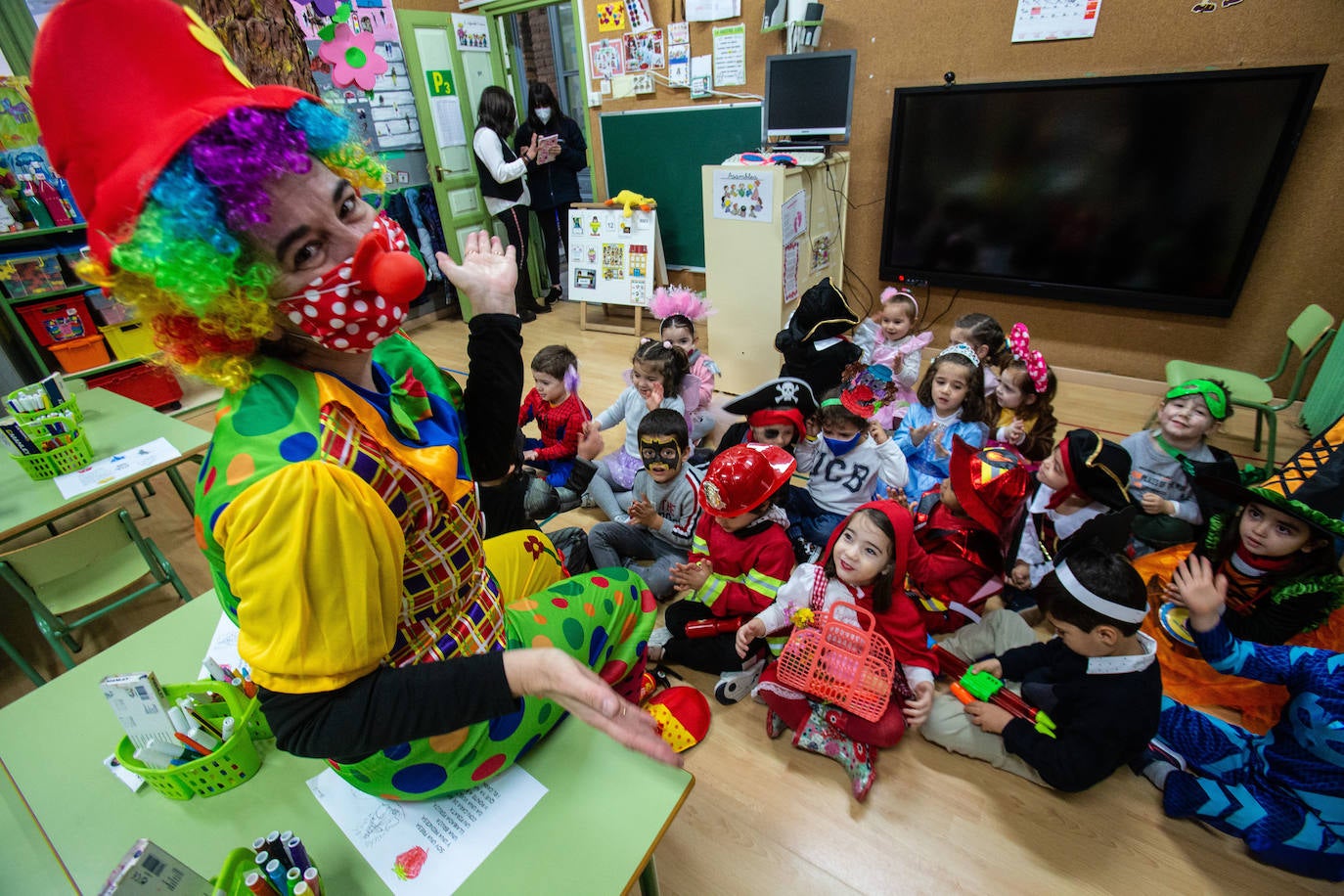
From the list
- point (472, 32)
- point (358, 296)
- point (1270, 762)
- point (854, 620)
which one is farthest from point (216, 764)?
point (472, 32)

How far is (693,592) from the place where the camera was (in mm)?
2051

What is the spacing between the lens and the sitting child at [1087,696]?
146cm

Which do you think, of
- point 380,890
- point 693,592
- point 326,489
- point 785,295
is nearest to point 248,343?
point 326,489

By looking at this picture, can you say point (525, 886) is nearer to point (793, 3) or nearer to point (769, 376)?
point (769, 376)

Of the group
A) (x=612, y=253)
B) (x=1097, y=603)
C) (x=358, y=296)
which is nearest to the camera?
(x=358, y=296)

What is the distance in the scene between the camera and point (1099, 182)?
3.24 m

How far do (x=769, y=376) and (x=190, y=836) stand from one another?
3.28 m

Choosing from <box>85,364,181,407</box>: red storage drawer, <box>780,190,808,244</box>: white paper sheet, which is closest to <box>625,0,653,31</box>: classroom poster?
<box>780,190,808,244</box>: white paper sheet

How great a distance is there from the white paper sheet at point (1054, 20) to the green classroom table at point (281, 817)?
153 inches

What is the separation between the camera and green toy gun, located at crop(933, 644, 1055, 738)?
163 cm

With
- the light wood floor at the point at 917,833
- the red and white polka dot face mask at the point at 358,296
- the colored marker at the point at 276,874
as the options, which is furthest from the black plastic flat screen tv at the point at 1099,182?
the colored marker at the point at 276,874

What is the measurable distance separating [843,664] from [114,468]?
2442mm

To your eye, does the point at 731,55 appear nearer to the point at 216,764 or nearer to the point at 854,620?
the point at 854,620

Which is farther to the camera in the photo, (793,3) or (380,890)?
(793,3)
